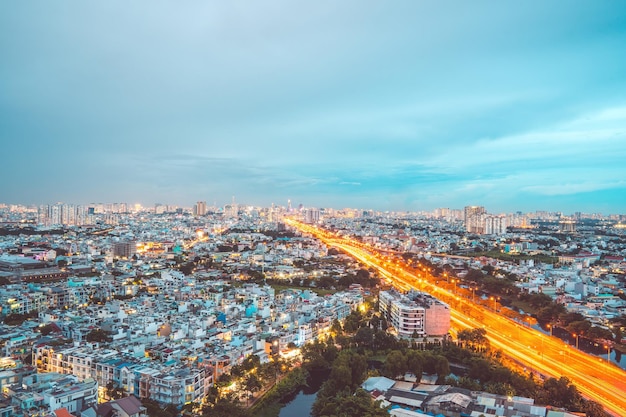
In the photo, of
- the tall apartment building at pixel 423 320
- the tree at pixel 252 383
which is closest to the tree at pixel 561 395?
the tall apartment building at pixel 423 320

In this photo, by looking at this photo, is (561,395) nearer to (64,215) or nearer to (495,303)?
(495,303)

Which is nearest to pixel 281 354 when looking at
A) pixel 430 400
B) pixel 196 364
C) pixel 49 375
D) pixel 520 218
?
pixel 196 364

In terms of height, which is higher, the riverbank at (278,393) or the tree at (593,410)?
the tree at (593,410)

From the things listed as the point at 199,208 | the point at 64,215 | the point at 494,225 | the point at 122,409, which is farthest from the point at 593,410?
the point at 199,208

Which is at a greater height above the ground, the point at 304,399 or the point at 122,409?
the point at 122,409

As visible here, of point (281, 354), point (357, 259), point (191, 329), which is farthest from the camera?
point (357, 259)

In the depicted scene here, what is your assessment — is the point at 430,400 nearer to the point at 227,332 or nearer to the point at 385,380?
the point at 385,380

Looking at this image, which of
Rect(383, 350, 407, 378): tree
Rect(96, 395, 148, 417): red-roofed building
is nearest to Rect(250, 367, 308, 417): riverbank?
Rect(383, 350, 407, 378): tree

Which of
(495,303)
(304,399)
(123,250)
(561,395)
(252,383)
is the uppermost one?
(123,250)

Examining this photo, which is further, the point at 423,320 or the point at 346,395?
the point at 423,320

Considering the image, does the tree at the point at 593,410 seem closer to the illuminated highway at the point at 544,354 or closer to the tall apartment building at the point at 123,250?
the illuminated highway at the point at 544,354

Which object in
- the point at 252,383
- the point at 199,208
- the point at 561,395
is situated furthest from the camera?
the point at 199,208
